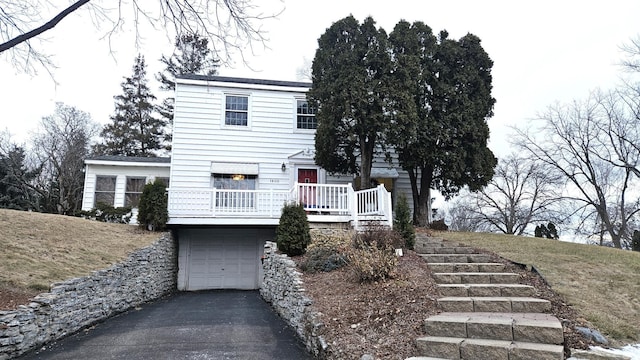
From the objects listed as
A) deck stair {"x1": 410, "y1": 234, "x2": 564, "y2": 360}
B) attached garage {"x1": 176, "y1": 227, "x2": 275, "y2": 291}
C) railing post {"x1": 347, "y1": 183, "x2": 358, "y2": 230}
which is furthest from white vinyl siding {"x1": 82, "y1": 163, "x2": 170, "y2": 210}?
deck stair {"x1": 410, "y1": 234, "x2": 564, "y2": 360}

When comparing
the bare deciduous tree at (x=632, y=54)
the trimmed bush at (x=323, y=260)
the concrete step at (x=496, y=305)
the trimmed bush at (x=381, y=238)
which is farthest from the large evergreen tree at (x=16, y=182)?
the bare deciduous tree at (x=632, y=54)

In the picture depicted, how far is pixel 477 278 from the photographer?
6.05 meters

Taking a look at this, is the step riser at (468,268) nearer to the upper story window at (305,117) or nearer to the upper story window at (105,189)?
the upper story window at (305,117)

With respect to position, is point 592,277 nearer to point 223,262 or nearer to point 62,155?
point 223,262

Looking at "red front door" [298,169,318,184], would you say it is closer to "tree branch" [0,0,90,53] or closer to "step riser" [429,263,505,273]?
"step riser" [429,263,505,273]

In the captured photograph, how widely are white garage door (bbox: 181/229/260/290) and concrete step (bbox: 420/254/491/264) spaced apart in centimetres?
681

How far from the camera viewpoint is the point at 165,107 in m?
28.2

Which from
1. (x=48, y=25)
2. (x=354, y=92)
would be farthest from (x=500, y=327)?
(x=48, y=25)

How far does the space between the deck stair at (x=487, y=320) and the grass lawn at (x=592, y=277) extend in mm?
606

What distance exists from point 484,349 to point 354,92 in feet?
26.5

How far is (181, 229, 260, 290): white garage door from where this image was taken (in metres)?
12.3

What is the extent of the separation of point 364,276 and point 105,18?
6.52 metres

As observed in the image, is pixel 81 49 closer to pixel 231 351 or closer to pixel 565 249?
pixel 231 351

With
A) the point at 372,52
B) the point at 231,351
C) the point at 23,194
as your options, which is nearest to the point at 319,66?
the point at 372,52
